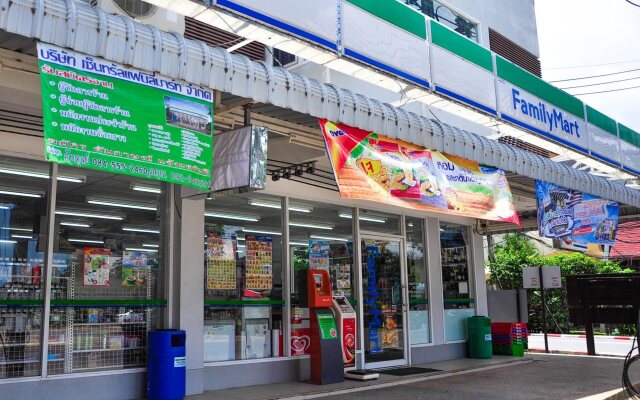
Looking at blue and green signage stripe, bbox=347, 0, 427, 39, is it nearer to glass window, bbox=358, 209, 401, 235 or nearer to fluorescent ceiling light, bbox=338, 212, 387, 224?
fluorescent ceiling light, bbox=338, 212, 387, 224

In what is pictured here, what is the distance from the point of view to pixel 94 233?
7.33 metres

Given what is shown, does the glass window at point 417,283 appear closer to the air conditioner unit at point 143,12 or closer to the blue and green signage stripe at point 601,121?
the blue and green signage stripe at point 601,121

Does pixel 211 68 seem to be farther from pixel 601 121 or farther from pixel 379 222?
pixel 601 121

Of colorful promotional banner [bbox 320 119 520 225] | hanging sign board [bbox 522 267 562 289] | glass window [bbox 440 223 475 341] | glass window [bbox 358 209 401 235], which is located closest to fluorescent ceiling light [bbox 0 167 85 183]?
colorful promotional banner [bbox 320 119 520 225]

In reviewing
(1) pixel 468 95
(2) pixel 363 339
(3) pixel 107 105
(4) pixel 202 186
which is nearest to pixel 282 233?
(2) pixel 363 339

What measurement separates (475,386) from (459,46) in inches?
193

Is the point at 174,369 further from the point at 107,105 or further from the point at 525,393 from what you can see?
the point at 525,393

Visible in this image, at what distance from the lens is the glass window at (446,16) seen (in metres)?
12.5

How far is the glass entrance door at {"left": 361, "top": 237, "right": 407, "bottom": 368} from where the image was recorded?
10.3m

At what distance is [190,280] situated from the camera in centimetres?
785

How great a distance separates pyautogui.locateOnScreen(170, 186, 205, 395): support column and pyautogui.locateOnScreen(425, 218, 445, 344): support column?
5.09 meters

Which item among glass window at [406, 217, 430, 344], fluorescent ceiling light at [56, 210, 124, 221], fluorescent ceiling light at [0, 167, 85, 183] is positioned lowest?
glass window at [406, 217, 430, 344]

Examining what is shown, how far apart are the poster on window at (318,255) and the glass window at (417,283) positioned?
6.61 feet

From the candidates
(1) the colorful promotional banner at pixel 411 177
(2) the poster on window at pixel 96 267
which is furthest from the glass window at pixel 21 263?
(1) the colorful promotional banner at pixel 411 177
